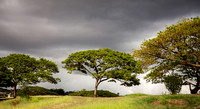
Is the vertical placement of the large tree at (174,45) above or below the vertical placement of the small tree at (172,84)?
above

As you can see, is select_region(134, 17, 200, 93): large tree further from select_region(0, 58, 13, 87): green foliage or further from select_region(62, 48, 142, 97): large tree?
select_region(0, 58, 13, 87): green foliage

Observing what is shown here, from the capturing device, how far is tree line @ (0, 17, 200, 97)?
19.0 m

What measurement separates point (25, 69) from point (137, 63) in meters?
24.2

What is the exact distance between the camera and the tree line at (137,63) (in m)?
19.0

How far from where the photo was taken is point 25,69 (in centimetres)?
3603

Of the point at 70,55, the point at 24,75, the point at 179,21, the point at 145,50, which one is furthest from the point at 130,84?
the point at 24,75

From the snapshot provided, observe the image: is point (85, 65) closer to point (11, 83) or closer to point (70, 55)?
point (70, 55)

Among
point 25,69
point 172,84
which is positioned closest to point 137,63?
point 172,84

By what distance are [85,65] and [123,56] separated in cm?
796

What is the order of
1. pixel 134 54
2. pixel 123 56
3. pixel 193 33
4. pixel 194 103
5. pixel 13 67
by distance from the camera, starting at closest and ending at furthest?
1. pixel 194 103
2. pixel 193 33
3. pixel 134 54
4. pixel 123 56
5. pixel 13 67

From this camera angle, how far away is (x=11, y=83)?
123 feet

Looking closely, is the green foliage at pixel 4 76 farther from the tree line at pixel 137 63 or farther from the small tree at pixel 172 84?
the small tree at pixel 172 84

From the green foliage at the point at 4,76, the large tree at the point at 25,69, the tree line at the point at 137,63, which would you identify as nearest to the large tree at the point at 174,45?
the tree line at the point at 137,63

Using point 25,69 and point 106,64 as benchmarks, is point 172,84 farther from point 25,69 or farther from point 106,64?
point 25,69
